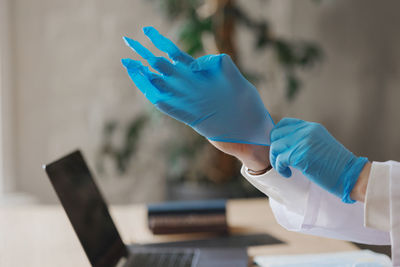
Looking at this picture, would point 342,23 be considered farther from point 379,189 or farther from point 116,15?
point 379,189

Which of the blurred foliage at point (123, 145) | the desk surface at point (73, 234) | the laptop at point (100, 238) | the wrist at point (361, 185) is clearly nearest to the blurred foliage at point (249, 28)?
the blurred foliage at point (123, 145)

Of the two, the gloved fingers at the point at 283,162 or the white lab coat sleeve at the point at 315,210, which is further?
the white lab coat sleeve at the point at 315,210

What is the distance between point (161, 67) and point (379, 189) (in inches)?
17.6

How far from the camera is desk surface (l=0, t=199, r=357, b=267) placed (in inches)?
50.8

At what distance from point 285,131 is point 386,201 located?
0.22 meters

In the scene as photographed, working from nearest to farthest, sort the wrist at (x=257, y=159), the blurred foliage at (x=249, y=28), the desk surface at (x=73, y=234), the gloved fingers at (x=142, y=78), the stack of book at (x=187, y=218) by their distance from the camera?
the gloved fingers at (x=142, y=78) → the wrist at (x=257, y=159) → the desk surface at (x=73, y=234) → the stack of book at (x=187, y=218) → the blurred foliage at (x=249, y=28)

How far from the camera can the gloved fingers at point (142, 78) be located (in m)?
0.82

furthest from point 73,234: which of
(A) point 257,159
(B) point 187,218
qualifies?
(A) point 257,159

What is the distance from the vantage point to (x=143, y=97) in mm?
2910

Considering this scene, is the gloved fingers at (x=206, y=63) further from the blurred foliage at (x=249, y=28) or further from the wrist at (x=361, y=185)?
the blurred foliage at (x=249, y=28)

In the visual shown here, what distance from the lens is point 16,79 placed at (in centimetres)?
274

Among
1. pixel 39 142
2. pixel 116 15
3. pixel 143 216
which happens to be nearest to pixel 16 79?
pixel 39 142

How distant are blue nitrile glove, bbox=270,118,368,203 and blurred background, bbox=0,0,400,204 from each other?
1604mm

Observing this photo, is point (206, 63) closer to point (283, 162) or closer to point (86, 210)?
point (283, 162)
